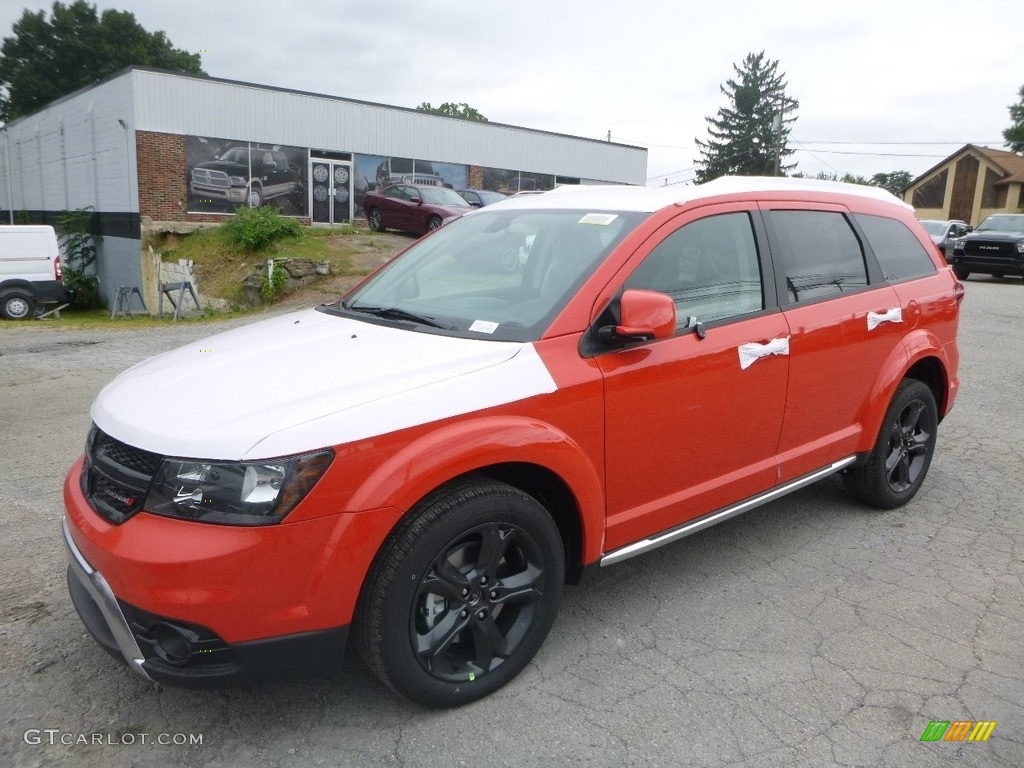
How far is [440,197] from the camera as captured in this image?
22.5 meters

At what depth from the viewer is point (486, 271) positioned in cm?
362

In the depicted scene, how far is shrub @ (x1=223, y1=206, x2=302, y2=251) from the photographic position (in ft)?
67.5

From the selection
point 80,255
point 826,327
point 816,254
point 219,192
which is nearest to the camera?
point 826,327

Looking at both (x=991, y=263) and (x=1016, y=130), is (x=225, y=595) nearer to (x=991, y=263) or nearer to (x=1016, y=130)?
(x=991, y=263)

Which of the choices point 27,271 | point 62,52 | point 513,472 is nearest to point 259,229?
point 27,271

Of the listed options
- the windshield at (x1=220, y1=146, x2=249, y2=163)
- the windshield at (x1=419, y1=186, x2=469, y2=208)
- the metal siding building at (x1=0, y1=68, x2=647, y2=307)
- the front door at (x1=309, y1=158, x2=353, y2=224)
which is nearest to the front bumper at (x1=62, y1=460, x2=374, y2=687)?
the windshield at (x1=419, y1=186, x2=469, y2=208)

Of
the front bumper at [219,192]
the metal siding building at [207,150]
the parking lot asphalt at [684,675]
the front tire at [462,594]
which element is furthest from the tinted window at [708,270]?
the front bumper at [219,192]

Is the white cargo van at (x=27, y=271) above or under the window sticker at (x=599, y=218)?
under

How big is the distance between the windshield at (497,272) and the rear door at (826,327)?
99 centimetres

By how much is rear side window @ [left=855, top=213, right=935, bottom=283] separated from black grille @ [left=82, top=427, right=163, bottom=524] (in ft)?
12.4

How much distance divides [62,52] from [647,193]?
2496 inches

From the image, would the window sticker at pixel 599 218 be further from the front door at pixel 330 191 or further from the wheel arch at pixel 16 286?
the front door at pixel 330 191

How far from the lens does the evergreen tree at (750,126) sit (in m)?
65.8

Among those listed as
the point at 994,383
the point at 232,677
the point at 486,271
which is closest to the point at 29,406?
the point at 486,271
